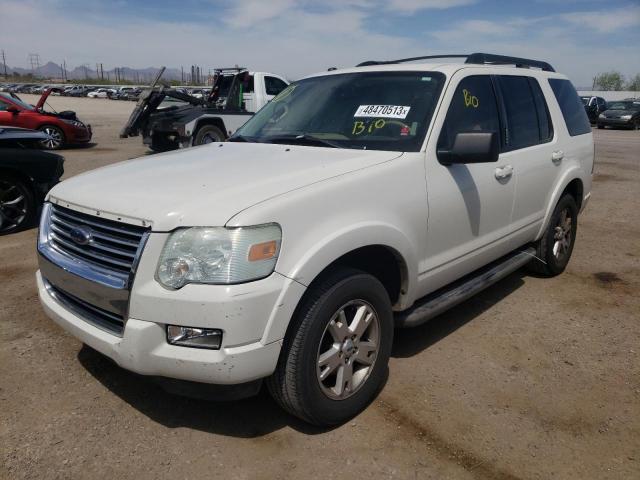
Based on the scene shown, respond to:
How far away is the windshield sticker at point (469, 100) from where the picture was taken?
3619 millimetres

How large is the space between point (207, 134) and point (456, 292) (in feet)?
33.5

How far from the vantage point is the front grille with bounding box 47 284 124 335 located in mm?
2520

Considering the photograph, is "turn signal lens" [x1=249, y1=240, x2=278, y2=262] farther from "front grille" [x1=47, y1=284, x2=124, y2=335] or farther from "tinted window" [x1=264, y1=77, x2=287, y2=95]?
"tinted window" [x1=264, y1=77, x2=287, y2=95]

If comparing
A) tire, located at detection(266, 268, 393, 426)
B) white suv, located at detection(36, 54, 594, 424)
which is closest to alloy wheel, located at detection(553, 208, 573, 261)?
white suv, located at detection(36, 54, 594, 424)

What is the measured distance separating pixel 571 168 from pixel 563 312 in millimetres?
1350

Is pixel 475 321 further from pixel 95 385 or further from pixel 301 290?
pixel 95 385

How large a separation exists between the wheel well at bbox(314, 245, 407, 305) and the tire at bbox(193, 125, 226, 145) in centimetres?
1011

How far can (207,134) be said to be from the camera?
12734 millimetres

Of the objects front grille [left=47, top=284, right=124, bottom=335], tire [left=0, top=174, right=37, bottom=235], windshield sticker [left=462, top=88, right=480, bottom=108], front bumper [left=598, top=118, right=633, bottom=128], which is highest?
windshield sticker [left=462, top=88, right=480, bottom=108]

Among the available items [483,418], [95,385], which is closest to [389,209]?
[483,418]

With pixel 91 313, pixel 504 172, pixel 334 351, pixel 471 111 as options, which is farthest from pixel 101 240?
pixel 504 172

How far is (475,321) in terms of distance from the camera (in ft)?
13.8

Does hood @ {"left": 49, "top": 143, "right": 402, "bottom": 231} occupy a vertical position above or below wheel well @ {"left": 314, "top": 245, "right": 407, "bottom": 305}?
above

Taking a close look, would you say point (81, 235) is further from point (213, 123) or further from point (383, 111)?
point (213, 123)
